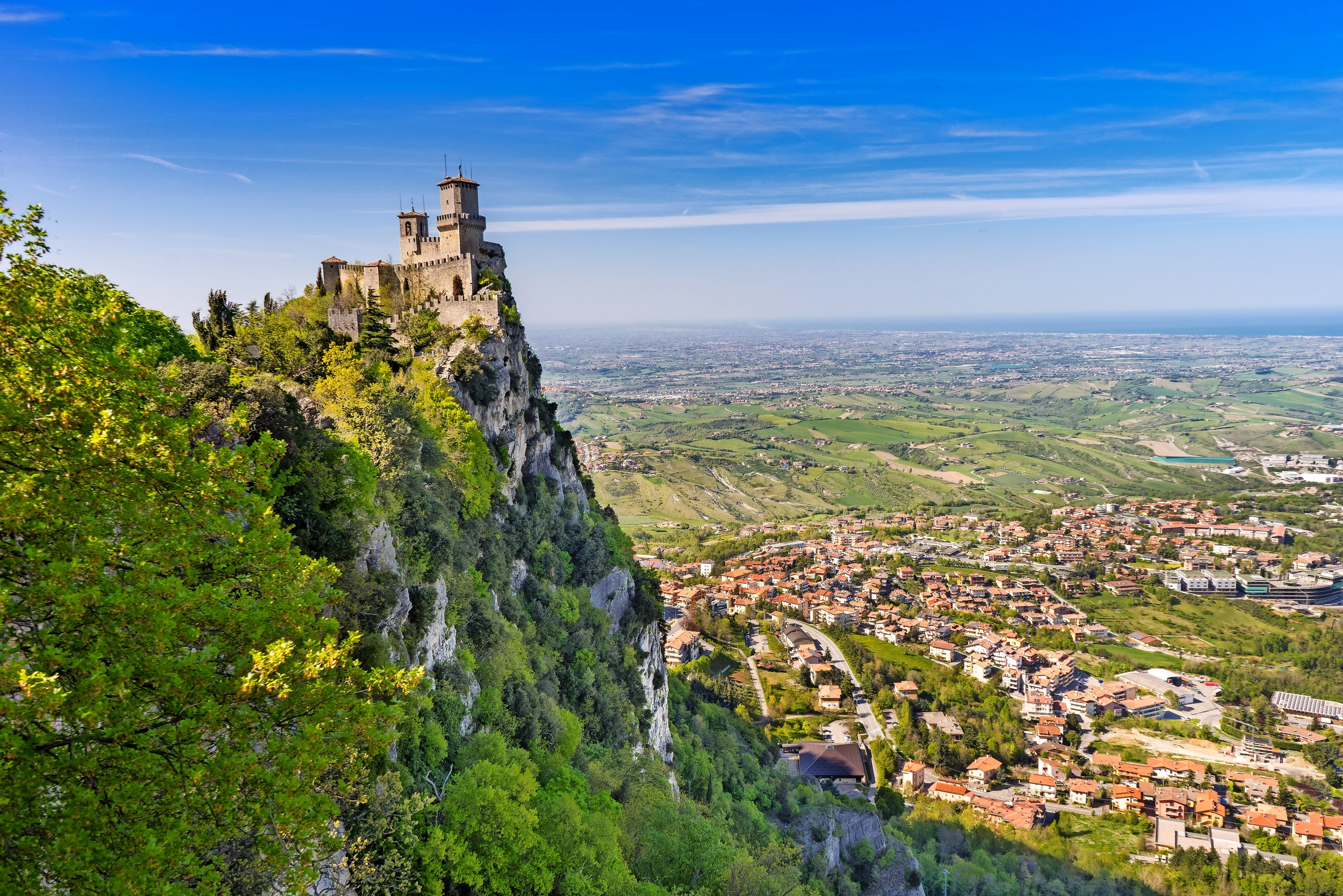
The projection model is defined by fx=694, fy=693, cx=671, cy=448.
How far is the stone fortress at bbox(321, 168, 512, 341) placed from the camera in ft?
122

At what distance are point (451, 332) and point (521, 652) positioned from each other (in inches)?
708

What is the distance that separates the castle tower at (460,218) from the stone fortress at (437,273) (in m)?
0.03

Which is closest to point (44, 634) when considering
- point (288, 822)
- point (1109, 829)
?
point (288, 822)

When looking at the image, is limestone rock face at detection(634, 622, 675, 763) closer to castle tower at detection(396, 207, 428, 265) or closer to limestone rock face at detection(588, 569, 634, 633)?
limestone rock face at detection(588, 569, 634, 633)

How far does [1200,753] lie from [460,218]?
7751cm

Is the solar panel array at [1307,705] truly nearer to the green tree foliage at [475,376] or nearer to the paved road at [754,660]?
the paved road at [754,660]

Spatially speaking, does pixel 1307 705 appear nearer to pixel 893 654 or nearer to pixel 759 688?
pixel 893 654

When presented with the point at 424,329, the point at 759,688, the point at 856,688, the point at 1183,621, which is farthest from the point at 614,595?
the point at 1183,621

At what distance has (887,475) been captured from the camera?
569 ft

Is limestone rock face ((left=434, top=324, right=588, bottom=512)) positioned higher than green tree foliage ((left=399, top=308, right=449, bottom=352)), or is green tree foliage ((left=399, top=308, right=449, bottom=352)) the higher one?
green tree foliage ((left=399, top=308, right=449, bottom=352))

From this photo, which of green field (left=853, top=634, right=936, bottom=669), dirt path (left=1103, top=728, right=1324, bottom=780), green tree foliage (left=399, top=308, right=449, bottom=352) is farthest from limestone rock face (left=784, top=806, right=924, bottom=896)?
green field (left=853, top=634, right=936, bottom=669)

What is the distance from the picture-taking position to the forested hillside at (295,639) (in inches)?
276

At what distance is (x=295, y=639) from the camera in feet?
30.0

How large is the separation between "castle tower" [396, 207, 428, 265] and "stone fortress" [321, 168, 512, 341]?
3cm
